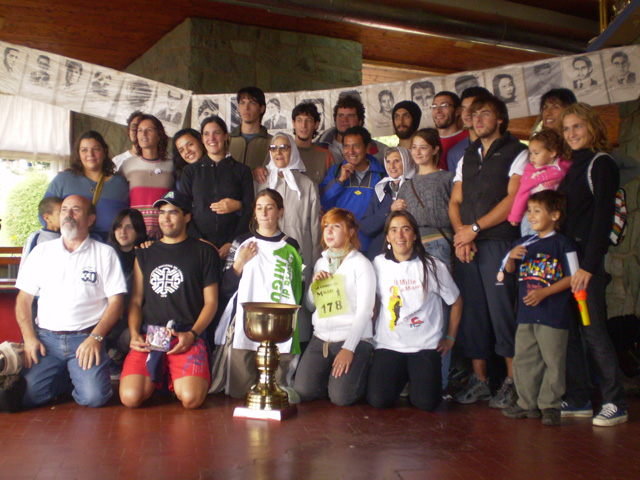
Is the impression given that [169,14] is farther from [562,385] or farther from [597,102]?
[562,385]

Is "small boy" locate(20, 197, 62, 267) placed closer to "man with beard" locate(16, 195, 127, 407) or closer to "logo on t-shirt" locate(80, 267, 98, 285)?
"man with beard" locate(16, 195, 127, 407)

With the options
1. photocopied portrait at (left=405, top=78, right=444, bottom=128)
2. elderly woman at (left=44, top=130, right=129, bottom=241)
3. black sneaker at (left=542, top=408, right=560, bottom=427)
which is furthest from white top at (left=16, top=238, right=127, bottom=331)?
photocopied portrait at (left=405, top=78, right=444, bottom=128)

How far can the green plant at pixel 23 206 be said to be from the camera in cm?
1138

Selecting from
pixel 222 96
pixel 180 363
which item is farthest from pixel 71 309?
pixel 222 96

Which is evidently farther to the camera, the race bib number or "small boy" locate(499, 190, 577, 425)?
the race bib number

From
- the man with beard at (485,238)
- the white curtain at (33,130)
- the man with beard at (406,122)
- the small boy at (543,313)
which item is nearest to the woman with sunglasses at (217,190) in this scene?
the man with beard at (406,122)

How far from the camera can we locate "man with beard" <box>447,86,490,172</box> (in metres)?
4.36

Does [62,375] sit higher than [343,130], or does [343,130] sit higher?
[343,130]

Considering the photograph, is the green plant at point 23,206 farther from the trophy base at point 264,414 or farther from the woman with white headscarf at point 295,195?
the trophy base at point 264,414

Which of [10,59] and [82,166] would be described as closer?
[82,166]

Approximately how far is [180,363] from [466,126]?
2.70 m

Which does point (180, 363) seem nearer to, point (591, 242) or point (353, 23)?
point (591, 242)

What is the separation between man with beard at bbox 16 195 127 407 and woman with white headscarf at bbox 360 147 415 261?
1734 mm

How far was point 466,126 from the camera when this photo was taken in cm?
456
